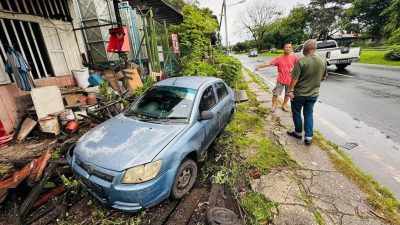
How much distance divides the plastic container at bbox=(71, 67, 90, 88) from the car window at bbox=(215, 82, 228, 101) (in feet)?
16.5

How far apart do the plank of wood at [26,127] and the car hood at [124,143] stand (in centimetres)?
310

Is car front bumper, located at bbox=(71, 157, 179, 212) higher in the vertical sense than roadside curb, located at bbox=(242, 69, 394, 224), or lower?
higher

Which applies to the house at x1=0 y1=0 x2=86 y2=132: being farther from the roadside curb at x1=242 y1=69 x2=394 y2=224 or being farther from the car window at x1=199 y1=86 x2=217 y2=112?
the roadside curb at x1=242 y1=69 x2=394 y2=224

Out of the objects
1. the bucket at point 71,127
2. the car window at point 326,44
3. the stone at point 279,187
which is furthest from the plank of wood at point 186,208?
the car window at point 326,44

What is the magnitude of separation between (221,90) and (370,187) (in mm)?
3048

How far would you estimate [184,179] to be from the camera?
9.98ft

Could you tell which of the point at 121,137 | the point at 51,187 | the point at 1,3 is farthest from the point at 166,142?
the point at 1,3

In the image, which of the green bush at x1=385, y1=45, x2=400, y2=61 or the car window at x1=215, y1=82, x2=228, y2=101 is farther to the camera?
the green bush at x1=385, y1=45, x2=400, y2=61

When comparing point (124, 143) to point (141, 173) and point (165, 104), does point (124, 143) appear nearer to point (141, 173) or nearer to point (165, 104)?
point (141, 173)

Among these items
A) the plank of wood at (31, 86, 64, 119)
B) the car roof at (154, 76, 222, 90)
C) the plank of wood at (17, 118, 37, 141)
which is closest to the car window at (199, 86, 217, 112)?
the car roof at (154, 76, 222, 90)

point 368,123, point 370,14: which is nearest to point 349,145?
point 368,123

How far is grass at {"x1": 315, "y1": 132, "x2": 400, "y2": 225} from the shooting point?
8.39 feet

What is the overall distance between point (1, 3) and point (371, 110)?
10.2 metres

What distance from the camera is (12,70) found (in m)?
5.09
